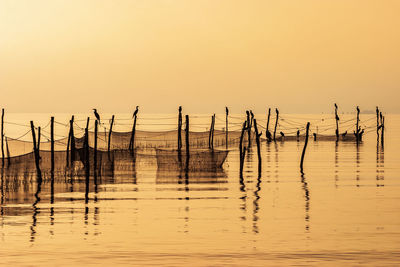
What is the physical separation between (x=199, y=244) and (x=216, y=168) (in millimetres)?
17930

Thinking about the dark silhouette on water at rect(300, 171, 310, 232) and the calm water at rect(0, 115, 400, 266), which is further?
the dark silhouette on water at rect(300, 171, 310, 232)

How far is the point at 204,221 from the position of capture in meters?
18.7

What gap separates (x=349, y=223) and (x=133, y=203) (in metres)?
6.60

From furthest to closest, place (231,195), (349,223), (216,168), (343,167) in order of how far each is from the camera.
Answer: (343,167)
(216,168)
(231,195)
(349,223)

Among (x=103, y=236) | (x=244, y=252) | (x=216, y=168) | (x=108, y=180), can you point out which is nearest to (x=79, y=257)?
(x=103, y=236)

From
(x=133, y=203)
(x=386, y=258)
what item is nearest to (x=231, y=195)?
(x=133, y=203)

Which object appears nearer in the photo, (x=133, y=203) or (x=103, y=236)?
(x=103, y=236)

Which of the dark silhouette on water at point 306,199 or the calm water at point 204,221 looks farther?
the dark silhouette on water at point 306,199

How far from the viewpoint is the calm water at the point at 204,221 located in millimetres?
14688

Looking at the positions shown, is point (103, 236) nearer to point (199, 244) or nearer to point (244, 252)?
point (199, 244)

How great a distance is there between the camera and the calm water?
1469cm

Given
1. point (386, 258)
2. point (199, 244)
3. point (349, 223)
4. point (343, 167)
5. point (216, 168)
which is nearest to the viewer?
point (386, 258)

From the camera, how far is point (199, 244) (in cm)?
1582

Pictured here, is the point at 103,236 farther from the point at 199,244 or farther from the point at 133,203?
the point at 133,203
